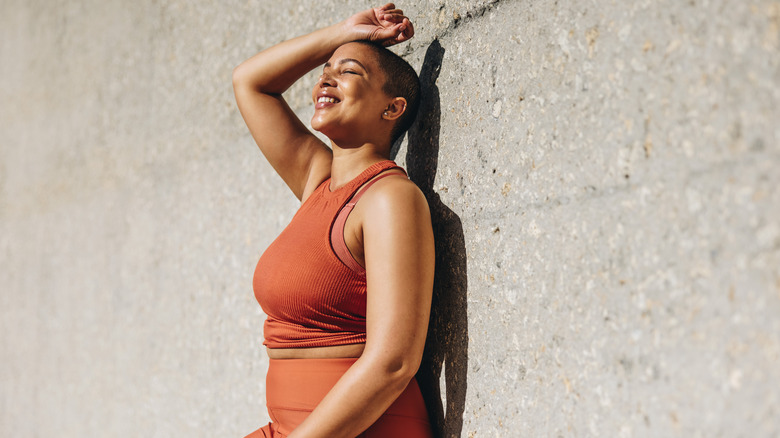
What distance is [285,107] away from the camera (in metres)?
2.42

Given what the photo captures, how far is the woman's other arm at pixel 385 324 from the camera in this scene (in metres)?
1.66

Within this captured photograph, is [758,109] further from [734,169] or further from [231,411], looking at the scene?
[231,411]

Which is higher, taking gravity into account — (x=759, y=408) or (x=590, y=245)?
(x=590, y=245)

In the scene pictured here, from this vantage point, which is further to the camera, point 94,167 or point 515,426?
point 94,167

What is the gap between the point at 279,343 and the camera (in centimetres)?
198

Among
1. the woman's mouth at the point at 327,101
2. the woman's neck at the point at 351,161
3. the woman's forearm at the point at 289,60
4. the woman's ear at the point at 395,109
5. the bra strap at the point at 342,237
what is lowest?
the bra strap at the point at 342,237

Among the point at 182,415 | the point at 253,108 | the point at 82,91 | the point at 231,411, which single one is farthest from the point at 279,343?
the point at 82,91

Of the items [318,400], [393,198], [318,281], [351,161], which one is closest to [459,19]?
[351,161]

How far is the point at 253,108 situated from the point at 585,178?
1.29 metres

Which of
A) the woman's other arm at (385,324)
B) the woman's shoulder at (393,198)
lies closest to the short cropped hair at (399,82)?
the woman's shoulder at (393,198)

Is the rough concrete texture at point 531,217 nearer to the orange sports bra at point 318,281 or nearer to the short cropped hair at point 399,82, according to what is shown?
the short cropped hair at point 399,82

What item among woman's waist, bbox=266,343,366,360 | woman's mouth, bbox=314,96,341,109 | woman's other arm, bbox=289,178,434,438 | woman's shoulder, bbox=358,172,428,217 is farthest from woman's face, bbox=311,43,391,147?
woman's waist, bbox=266,343,366,360

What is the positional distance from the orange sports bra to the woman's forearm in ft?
1.66

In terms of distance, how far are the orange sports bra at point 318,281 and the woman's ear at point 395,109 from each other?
17 centimetres
